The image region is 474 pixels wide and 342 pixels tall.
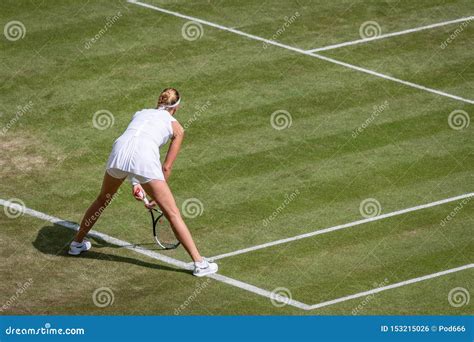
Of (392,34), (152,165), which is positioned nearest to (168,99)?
(152,165)

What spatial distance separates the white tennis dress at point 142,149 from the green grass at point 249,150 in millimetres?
1453

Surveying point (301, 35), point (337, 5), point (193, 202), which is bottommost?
point (193, 202)

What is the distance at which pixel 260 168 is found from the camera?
17.2 m

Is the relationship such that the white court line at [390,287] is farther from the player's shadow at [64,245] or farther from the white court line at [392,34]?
the white court line at [392,34]

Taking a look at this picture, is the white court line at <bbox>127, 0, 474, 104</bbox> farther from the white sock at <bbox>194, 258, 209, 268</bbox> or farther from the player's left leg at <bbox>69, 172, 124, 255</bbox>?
the player's left leg at <bbox>69, 172, 124, 255</bbox>

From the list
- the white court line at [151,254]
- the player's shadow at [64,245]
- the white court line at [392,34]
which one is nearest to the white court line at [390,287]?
the white court line at [151,254]

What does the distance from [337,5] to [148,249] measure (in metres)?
8.79

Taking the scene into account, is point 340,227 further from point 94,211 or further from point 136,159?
point 94,211

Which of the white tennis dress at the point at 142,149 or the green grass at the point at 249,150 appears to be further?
the green grass at the point at 249,150

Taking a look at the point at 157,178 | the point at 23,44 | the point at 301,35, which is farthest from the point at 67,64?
the point at 157,178

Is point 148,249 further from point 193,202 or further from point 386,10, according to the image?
point 386,10

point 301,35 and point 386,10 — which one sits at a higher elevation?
point 386,10

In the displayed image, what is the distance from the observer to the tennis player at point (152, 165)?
14.1 m

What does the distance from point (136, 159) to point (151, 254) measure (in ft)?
5.58
